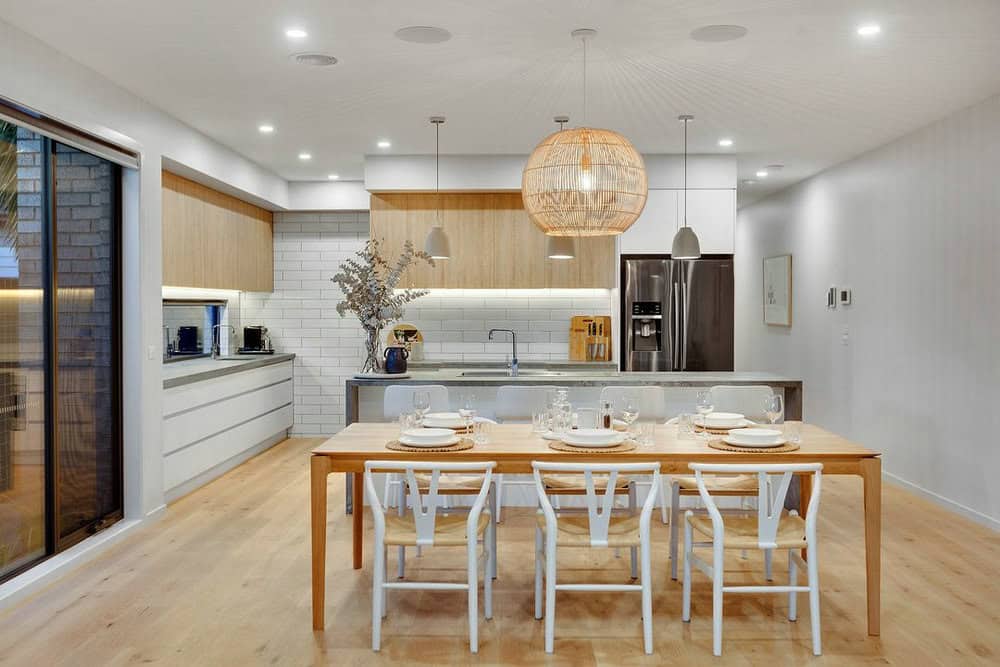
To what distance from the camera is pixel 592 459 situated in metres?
3.39

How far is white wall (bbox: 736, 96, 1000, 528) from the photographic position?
5195mm

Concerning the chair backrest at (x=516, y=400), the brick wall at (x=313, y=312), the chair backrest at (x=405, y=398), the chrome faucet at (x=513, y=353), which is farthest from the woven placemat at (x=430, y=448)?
the brick wall at (x=313, y=312)

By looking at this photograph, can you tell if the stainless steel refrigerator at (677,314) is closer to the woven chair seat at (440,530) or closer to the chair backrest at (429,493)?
the woven chair seat at (440,530)

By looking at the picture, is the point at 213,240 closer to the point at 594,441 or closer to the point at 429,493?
the point at 429,493

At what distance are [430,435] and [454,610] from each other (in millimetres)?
803

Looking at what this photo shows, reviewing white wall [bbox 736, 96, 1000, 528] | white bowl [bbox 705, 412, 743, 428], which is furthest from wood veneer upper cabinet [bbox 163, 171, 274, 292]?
white wall [bbox 736, 96, 1000, 528]

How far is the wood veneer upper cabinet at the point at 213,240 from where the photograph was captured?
614 cm

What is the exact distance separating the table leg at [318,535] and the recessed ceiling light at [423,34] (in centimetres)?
199

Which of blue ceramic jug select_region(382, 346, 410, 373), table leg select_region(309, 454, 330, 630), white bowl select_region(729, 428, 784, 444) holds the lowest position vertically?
table leg select_region(309, 454, 330, 630)

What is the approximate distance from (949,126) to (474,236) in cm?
375

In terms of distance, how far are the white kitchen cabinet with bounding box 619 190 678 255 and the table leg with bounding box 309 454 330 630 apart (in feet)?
14.6

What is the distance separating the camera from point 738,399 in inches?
191

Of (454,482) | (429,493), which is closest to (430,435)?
(429,493)

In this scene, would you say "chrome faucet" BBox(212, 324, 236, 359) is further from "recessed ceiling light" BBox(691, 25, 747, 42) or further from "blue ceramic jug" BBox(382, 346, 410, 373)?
"recessed ceiling light" BBox(691, 25, 747, 42)
